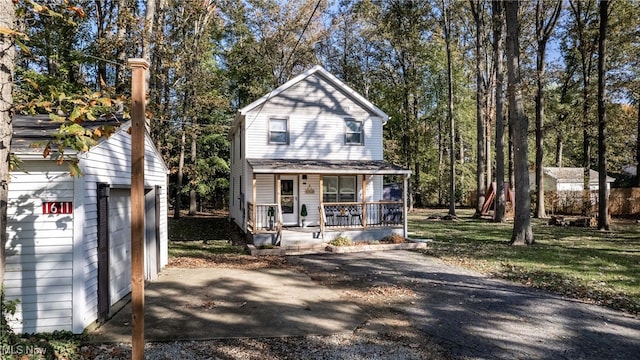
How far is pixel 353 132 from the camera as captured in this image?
16.9m

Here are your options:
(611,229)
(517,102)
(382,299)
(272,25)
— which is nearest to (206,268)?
(382,299)

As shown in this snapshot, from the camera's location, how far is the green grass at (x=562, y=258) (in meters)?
8.04

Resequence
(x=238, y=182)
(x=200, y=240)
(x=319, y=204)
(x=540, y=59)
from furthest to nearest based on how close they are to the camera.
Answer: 1. (x=540, y=59)
2. (x=238, y=182)
3. (x=200, y=240)
4. (x=319, y=204)

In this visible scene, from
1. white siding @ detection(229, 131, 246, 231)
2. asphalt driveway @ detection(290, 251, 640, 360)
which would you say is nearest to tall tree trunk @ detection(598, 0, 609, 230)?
asphalt driveway @ detection(290, 251, 640, 360)

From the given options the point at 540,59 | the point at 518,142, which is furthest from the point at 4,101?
the point at 540,59

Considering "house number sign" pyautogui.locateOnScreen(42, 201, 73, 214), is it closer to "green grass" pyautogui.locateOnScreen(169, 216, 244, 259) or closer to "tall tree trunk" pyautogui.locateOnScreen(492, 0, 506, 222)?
"green grass" pyautogui.locateOnScreen(169, 216, 244, 259)

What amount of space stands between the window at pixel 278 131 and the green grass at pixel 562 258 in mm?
7201

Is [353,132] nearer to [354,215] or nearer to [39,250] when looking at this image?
[354,215]

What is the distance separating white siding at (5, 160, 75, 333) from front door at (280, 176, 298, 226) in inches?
423

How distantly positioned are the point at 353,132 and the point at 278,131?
333 cm

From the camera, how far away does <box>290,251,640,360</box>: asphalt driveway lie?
5191mm

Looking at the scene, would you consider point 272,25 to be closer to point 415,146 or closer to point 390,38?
point 390,38

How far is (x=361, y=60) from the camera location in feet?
105

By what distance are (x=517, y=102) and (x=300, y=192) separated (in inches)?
355
